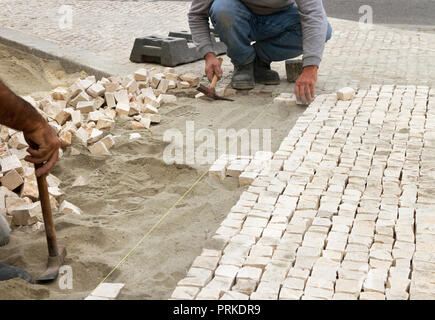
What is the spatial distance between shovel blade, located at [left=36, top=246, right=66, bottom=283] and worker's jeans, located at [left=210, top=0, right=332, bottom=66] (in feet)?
11.2

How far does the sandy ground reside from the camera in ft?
10.8

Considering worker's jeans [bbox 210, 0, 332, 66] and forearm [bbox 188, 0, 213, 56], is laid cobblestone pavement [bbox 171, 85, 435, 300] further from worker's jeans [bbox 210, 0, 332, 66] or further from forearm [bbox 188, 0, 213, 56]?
forearm [bbox 188, 0, 213, 56]

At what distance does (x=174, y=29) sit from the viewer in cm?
912

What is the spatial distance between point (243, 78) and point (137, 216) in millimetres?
2852

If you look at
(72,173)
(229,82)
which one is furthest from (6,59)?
(72,173)

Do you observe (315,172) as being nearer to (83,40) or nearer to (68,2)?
(83,40)

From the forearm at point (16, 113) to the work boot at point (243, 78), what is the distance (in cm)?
357

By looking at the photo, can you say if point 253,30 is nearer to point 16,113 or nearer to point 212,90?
point 212,90

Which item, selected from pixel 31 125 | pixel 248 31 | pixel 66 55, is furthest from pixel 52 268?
pixel 66 55

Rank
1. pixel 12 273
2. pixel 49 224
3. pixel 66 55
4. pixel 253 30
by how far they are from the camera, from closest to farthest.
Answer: pixel 12 273 → pixel 49 224 → pixel 253 30 → pixel 66 55

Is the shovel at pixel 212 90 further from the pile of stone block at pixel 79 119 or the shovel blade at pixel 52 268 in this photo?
the shovel blade at pixel 52 268

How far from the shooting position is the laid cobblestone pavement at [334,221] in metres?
3.10

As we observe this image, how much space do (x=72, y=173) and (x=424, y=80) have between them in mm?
4014

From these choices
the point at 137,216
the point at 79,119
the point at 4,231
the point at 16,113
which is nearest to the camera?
the point at 16,113
